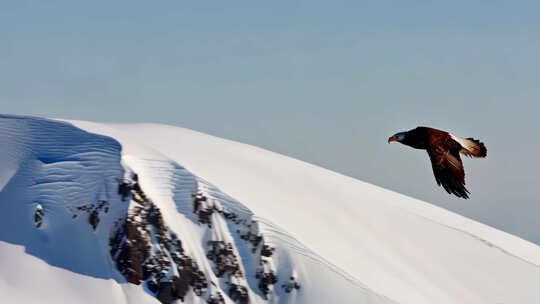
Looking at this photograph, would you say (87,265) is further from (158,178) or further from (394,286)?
(394,286)

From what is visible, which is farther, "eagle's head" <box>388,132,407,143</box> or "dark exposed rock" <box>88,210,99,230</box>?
"dark exposed rock" <box>88,210,99,230</box>

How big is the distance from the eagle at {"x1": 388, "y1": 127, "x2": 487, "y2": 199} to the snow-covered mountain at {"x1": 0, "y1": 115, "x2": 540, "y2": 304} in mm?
111718

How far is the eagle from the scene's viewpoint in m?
23.3

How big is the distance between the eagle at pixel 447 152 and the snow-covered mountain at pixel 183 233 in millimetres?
111718

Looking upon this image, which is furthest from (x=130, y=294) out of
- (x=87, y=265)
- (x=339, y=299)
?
(x=339, y=299)

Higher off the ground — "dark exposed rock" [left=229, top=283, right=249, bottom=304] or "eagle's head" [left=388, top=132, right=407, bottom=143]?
"eagle's head" [left=388, top=132, right=407, bottom=143]

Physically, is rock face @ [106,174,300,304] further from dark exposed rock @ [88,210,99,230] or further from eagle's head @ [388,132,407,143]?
eagle's head @ [388,132,407,143]

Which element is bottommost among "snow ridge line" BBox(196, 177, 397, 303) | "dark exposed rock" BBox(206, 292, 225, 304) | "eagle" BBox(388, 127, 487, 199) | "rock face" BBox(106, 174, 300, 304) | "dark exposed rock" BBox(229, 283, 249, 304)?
"dark exposed rock" BBox(206, 292, 225, 304)

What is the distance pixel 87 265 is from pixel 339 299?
1388 inches

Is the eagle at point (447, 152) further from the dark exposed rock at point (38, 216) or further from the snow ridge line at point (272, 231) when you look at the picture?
the dark exposed rock at point (38, 216)

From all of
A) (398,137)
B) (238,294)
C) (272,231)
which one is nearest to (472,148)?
(398,137)

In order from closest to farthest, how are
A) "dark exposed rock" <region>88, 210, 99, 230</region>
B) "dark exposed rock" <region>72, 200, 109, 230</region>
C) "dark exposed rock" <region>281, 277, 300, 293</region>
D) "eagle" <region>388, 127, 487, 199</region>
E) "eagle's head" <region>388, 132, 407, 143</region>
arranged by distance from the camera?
"eagle" <region>388, 127, 487, 199</region>
"eagle's head" <region>388, 132, 407, 143</region>
"dark exposed rock" <region>281, 277, 300, 293</region>
"dark exposed rock" <region>72, 200, 109, 230</region>
"dark exposed rock" <region>88, 210, 99, 230</region>

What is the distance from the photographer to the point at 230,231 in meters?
151

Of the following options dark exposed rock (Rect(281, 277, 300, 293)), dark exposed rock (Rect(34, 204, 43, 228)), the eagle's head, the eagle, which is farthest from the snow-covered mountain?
the eagle
